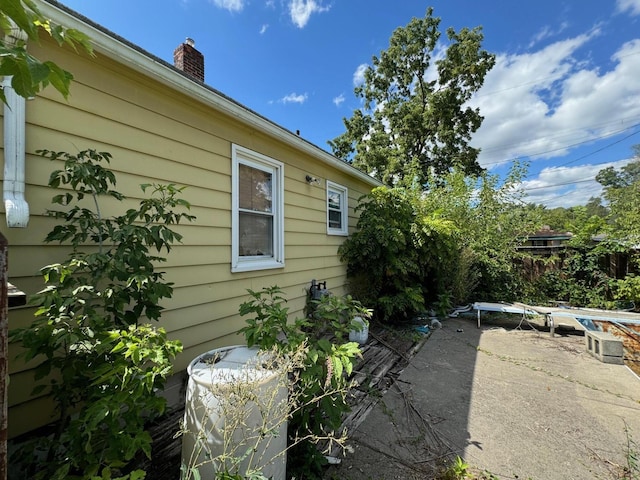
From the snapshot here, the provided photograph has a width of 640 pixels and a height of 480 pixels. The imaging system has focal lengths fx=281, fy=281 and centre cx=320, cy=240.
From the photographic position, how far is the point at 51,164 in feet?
Answer: 6.52

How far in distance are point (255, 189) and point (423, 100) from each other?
620 inches

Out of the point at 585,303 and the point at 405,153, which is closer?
the point at 585,303

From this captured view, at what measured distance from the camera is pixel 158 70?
96.6 inches

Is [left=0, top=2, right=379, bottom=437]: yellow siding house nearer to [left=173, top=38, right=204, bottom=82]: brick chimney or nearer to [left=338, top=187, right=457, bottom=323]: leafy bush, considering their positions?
[left=173, top=38, right=204, bottom=82]: brick chimney

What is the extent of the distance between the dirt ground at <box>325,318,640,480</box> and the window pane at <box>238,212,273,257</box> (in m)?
2.35

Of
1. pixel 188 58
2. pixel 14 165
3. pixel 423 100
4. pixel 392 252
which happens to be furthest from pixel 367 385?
pixel 423 100

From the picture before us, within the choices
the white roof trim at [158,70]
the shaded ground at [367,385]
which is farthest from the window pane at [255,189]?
the shaded ground at [367,385]

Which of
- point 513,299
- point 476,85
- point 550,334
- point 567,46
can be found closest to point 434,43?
point 476,85

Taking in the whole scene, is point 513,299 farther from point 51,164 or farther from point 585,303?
point 51,164

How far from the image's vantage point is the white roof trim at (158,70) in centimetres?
190

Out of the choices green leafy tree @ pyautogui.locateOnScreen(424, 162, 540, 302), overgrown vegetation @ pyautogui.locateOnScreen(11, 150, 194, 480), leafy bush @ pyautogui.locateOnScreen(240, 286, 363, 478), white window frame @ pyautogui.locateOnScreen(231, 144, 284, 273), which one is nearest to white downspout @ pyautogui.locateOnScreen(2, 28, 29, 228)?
overgrown vegetation @ pyautogui.locateOnScreen(11, 150, 194, 480)

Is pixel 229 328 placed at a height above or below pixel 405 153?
below

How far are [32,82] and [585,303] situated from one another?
10.0 meters

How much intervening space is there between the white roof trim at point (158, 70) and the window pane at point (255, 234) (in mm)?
1148
